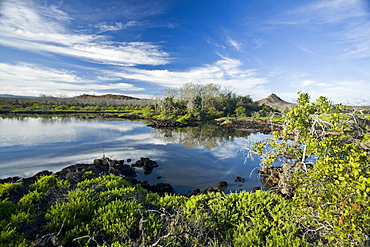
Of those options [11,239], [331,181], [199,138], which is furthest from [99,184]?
[199,138]

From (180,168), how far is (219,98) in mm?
54024

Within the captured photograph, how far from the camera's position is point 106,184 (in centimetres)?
759

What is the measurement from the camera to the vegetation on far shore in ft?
10.5

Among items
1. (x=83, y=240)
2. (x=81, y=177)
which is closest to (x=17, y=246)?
(x=83, y=240)

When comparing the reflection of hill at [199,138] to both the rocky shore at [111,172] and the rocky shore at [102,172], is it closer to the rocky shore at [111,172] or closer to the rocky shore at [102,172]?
the rocky shore at [111,172]

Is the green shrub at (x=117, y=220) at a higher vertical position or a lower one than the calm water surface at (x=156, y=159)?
higher

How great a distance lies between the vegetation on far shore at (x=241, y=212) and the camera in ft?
10.5

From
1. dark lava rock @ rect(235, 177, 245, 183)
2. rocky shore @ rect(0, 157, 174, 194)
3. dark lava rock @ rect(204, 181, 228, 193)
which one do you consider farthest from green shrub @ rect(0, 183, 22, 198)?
dark lava rock @ rect(235, 177, 245, 183)

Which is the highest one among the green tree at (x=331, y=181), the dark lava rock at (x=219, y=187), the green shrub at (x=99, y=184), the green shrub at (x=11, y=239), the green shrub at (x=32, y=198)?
the green tree at (x=331, y=181)

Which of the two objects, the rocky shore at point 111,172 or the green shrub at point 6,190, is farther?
the rocky shore at point 111,172

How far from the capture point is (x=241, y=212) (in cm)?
573

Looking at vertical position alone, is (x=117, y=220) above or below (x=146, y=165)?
above

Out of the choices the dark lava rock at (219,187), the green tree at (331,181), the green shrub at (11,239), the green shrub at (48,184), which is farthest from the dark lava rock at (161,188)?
the green shrub at (11,239)

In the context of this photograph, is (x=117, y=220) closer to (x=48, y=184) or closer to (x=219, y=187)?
(x=48, y=184)
